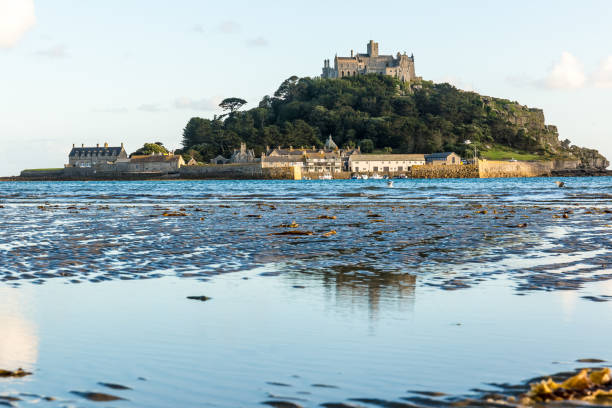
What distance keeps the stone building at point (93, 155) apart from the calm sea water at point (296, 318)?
166 meters

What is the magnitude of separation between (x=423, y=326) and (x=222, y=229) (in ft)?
47.2

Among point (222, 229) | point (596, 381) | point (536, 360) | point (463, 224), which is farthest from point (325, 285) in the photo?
point (463, 224)

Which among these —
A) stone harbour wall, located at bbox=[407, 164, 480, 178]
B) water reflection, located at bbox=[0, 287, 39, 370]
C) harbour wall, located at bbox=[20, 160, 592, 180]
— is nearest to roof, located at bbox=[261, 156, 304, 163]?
harbour wall, located at bbox=[20, 160, 592, 180]

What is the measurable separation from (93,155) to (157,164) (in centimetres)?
2767

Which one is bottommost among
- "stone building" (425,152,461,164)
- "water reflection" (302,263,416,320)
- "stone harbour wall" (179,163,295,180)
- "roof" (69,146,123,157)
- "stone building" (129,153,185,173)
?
"water reflection" (302,263,416,320)

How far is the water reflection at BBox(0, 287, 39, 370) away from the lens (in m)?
6.09

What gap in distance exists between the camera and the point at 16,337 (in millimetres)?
7023

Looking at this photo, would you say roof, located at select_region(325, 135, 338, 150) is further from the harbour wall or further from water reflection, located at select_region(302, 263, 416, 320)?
water reflection, located at select_region(302, 263, 416, 320)

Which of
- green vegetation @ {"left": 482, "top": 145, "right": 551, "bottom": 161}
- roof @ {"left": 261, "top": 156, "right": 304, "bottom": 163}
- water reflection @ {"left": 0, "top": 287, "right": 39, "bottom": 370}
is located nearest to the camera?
water reflection @ {"left": 0, "top": 287, "right": 39, "bottom": 370}

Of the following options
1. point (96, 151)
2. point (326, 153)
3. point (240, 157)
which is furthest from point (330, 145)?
point (96, 151)

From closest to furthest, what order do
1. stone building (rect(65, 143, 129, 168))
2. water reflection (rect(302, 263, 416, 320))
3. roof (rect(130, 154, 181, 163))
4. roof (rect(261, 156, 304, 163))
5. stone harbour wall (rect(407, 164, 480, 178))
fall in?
water reflection (rect(302, 263, 416, 320)) → roof (rect(261, 156, 304, 163)) → roof (rect(130, 154, 181, 163)) → stone harbour wall (rect(407, 164, 480, 178)) → stone building (rect(65, 143, 129, 168))

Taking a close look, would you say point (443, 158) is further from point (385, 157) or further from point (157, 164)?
point (157, 164)

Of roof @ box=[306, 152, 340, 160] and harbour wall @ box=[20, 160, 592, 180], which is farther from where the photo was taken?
roof @ box=[306, 152, 340, 160]

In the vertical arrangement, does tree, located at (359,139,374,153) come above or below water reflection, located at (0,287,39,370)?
above
